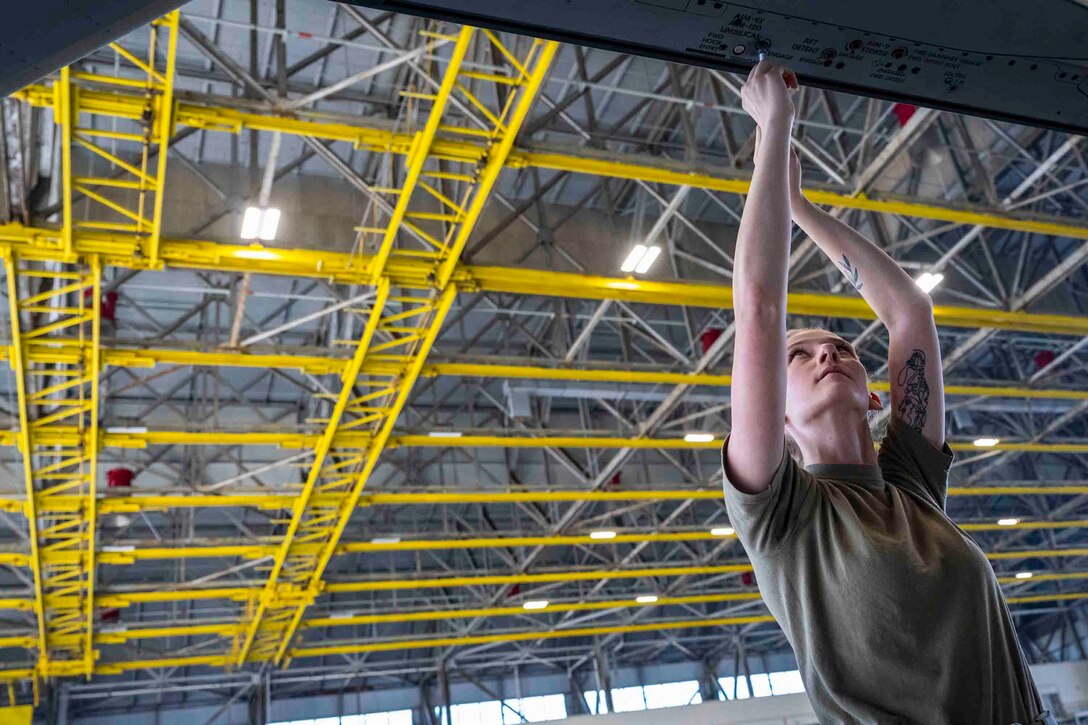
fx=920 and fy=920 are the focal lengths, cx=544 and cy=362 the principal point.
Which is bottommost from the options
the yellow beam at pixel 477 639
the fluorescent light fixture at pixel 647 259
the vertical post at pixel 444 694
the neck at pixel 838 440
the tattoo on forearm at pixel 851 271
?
the neck at pixel 838 440

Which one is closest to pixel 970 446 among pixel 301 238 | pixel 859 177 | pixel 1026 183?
pixel 1026 183

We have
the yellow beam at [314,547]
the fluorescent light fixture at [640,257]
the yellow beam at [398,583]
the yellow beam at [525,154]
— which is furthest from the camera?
the yellow beam at [398,583]

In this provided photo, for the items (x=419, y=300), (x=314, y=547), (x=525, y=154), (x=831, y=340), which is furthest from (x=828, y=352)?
(x=314, y=547)

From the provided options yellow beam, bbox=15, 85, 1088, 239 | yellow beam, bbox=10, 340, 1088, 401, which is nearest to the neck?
yellow beam, bbox=15, 85, 1088, 239

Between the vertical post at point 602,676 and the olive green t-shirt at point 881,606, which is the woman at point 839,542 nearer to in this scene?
the olive green t-shirt at point 881,606

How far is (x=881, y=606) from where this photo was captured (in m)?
2.00

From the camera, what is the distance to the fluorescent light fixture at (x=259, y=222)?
42.1 ft

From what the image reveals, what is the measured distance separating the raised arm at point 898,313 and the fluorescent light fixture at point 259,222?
429 inches

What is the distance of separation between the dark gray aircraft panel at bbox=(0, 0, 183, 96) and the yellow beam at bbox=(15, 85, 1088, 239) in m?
9.94

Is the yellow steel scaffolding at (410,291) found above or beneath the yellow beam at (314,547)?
above

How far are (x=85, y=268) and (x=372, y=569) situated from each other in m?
22.5

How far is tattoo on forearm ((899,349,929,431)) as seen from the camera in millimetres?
2713

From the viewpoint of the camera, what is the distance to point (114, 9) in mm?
1949

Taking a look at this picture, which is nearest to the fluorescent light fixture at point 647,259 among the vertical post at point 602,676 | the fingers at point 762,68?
the fingers at point 762,68
